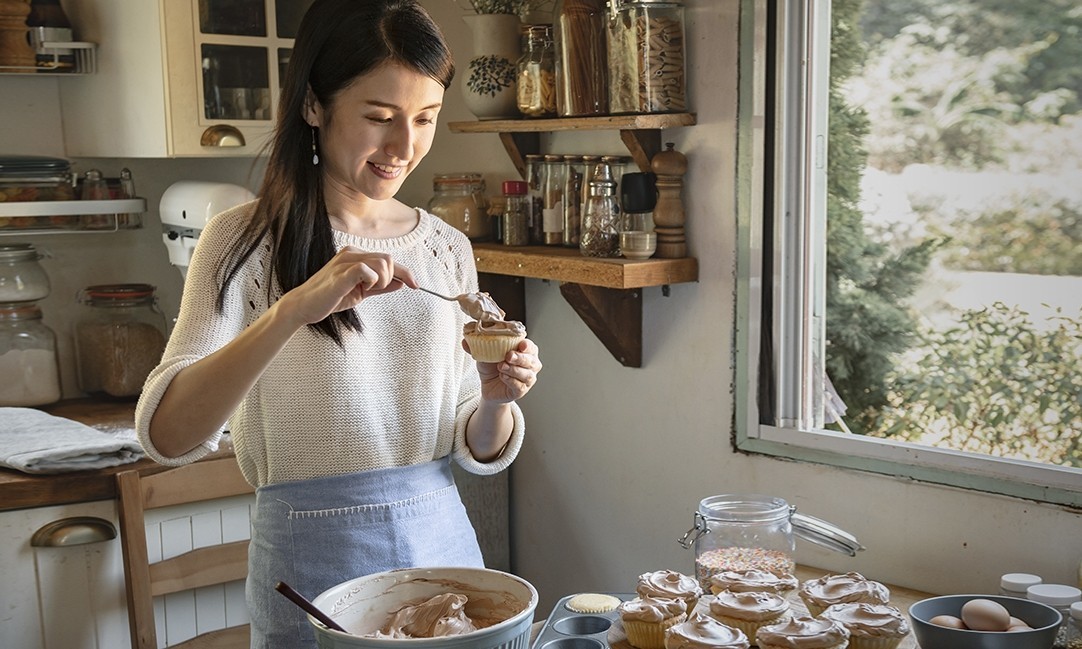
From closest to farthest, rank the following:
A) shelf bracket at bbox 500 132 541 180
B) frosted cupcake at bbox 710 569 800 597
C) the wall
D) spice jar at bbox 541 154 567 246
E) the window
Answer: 1. frosted cupcake at bbox 710 569 800 597
2. the wall
3. the window
4. spice jar at bbox 541 154 567 246
5. shelf bracket at bbox 500 132 541 180

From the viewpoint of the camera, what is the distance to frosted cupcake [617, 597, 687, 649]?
1.52 m

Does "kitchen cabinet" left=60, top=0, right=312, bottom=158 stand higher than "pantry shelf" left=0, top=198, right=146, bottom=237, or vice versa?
"kitchen cabinet" left=60, top=0, right=312, bottom=158

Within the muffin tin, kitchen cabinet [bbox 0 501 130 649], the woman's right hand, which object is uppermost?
the woman's right hand

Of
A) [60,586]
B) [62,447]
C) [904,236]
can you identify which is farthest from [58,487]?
[904,236]

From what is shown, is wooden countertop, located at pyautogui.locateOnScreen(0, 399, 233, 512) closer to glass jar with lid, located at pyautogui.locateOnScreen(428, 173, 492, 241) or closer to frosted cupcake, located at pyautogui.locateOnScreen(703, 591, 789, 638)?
glass jar with lid, located at pyautogui.locateOnScreen(428, 173, 492, 241)

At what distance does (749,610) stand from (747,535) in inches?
11.0

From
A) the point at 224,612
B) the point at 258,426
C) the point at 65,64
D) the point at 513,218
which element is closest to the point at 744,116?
the point at 513,218

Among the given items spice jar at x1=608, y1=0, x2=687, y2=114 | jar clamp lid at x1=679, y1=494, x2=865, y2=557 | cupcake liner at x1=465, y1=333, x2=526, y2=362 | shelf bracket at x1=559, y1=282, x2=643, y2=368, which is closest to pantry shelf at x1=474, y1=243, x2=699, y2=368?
shelf bracket at x1=559, y1=282, x2=643, y2=368

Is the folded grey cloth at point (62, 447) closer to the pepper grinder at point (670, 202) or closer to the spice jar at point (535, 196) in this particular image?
the spice jar at point (535, 196)

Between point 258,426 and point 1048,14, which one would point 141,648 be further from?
point 1048,14

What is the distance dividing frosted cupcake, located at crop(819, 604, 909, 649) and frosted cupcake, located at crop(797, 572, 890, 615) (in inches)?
2.2

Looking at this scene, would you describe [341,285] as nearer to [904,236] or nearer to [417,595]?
[417,595]

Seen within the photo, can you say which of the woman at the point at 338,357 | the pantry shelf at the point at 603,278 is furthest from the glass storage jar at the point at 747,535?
the pantry shelf at the point at 603,278

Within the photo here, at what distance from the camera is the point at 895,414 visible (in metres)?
2.94
